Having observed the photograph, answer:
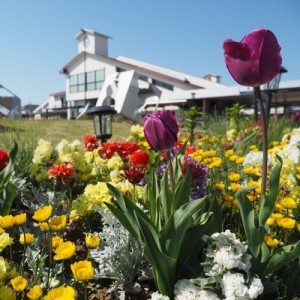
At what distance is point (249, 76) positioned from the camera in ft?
4.16

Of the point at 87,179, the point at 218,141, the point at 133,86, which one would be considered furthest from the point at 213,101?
the point at 87,179

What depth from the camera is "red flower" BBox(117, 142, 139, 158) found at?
2.61m

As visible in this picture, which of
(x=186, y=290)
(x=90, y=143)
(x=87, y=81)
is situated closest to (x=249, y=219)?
(x=186, y=290)

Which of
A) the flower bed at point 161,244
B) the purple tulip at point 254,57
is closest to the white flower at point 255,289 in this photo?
the flower bed at point 161,244

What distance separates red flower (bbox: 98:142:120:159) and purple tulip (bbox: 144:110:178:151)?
123cm

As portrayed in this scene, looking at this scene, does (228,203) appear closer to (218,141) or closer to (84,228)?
(84,228)

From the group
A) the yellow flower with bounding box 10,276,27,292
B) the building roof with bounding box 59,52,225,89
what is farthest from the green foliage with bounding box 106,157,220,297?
the building roof with bounding box 59,52,225,89

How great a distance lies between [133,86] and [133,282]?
63.1 feet

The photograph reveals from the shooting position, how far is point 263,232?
1329mm

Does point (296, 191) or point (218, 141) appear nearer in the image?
point (296, 191)

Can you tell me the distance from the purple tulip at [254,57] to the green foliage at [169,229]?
1.60ft

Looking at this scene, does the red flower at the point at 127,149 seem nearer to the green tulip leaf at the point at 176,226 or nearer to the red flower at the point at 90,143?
the red flower at the point at 90,143

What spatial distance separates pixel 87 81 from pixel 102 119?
3554 cm

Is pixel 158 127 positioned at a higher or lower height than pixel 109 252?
higher
